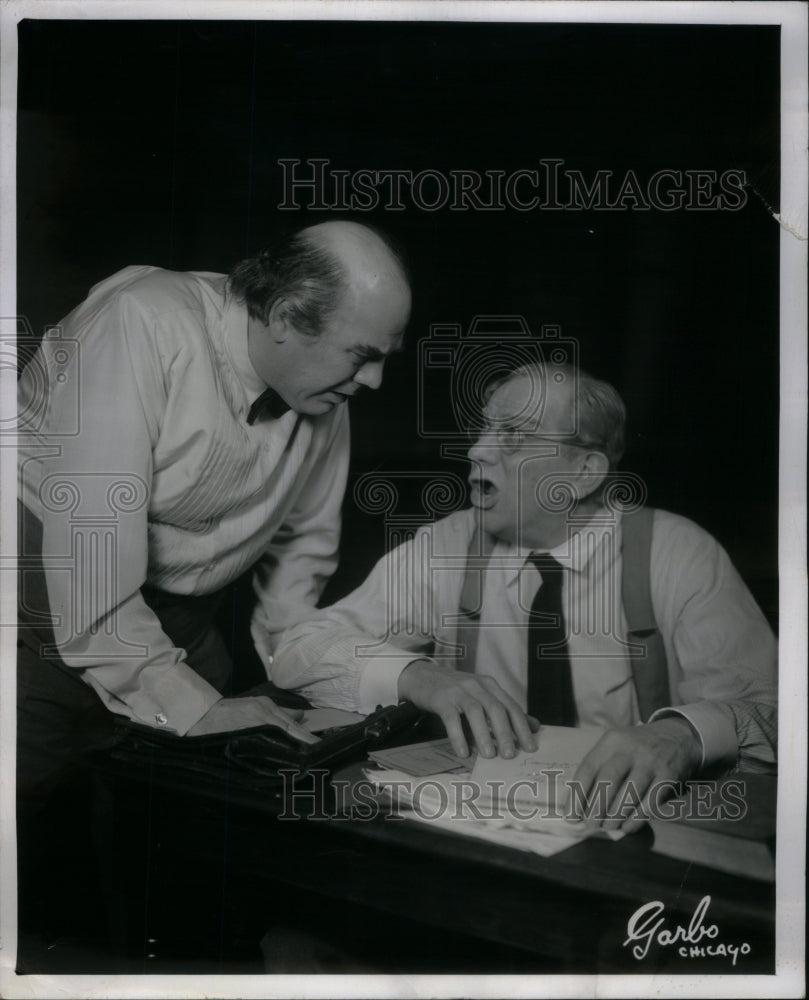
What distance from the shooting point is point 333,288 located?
1.89 meters

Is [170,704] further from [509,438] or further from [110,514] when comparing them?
[509,438]

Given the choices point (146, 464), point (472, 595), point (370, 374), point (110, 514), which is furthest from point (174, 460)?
→ point (472, 595)

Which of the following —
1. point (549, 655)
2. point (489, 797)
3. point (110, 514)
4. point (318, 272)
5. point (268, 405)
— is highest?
point (318, 272)

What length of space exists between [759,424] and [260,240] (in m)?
1.10

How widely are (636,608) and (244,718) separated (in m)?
0.83

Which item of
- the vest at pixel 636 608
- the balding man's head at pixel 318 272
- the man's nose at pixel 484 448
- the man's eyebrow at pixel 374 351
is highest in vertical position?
the balding man's head at pixel 318 272

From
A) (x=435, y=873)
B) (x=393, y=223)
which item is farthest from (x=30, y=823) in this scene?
(x=393, y=223)

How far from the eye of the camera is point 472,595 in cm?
193

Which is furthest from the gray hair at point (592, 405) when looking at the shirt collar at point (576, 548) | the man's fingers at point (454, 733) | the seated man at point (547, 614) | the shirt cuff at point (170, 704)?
the shirt cuff at point (170, 704)

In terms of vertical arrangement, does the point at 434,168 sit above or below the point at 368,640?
above

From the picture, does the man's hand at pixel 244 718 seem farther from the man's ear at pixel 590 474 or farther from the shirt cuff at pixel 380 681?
the man's ear at pixel 590 474

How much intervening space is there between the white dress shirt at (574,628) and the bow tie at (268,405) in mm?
373

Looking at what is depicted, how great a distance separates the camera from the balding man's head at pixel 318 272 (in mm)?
1893
